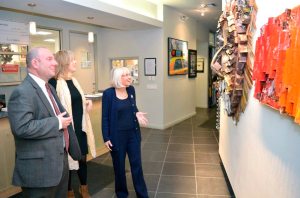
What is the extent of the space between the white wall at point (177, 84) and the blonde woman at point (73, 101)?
337cm

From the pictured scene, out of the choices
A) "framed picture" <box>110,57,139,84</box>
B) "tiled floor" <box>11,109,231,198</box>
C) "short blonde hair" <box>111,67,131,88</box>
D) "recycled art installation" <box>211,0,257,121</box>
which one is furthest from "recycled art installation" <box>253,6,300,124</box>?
"framed picture" <box>110,57,139,84</box>

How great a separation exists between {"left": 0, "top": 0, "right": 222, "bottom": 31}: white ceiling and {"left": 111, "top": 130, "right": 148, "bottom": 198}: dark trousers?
6.80 ft

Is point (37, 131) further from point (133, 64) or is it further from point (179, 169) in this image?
point (133, 64)

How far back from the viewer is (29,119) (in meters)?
1.49

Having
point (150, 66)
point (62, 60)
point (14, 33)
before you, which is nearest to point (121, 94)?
point (62, 60)

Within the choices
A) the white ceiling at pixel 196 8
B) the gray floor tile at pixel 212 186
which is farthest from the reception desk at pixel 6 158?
the white ceiling at pixel 196 8

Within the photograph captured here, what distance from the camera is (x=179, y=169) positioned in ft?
11.5

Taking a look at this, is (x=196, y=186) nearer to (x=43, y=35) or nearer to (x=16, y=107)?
(x=16, y=107)

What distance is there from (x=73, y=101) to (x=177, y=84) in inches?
166

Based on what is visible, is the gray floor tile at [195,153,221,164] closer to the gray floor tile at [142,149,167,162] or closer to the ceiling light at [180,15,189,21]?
the gray floor tile at [142,149,167,162]

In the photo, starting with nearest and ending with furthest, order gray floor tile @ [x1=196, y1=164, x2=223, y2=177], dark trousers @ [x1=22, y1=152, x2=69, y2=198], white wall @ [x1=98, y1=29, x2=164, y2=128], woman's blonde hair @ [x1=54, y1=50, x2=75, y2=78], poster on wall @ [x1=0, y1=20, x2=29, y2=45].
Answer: dark trousers @ [x1=22, y1=152, x2=69, y2=198] → woman's blonde hair @ [x1=54, y1=50, x2=75, y2=78] → gray floor tile @ [x1=196, y1=164, x2=223, y2=177] → poster on wall @ [x1=0, y1=20, x2=29, y2=45] → white wall @ [x1=98, y1=29, x2=164, y2=128]

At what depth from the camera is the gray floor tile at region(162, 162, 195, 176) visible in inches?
133

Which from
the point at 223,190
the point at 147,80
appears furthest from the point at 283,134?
the point at 147,80

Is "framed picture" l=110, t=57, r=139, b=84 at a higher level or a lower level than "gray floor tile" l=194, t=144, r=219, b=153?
higher
